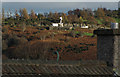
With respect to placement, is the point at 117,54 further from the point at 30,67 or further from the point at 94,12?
the point at 94,12

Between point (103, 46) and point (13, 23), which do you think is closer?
point (103, 46)

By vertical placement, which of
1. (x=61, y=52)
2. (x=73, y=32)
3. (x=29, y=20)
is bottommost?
(x=61, y=52)

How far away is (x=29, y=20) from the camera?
57.6 m

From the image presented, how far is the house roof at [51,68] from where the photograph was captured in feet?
10.1

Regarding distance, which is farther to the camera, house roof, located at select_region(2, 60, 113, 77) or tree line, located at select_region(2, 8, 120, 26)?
tree line, located at select_region(2, 8, 120, 26)

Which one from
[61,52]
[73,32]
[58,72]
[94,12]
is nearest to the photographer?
[58,72]

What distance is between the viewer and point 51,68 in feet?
10.2

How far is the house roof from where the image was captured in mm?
3082

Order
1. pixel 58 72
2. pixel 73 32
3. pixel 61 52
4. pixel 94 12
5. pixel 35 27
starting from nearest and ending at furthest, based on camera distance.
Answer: pixel 58 72 < pixel 61 52 < pixel 73 32 < pixel 35 27 < pixel 94 12

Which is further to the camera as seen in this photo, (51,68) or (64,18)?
(64,18)

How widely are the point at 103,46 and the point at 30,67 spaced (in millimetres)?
2038

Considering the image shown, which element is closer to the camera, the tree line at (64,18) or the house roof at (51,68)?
the house roof at (51,68)

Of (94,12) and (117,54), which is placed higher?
(94,12)

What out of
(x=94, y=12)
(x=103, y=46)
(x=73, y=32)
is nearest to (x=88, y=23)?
(x=94, y=12)
